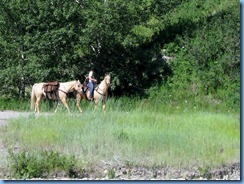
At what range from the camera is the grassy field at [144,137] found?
11492 mm

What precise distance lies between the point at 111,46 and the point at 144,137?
47.8 feet

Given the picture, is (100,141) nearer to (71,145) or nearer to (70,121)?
(71,145)

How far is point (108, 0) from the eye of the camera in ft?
84.2

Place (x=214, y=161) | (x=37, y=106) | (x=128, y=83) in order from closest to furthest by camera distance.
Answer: (x=214, y=161) → (x=37, y=106) → (x=128, y=83)

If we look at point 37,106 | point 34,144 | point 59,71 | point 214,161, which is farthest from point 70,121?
point 59,71

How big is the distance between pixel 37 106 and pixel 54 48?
3.99 m

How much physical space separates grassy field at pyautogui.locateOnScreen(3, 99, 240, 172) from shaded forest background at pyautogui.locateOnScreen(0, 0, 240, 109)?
9.06 m

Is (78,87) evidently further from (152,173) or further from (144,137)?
(152,173)

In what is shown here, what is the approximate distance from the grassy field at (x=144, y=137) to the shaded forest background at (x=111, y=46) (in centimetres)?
906

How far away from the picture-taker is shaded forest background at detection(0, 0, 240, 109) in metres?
24.8

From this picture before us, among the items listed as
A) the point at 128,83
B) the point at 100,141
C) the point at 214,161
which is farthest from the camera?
the point at 128,83

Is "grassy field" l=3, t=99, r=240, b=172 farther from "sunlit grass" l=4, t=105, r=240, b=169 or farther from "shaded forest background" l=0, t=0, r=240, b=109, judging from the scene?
"shaded forest background" l=0, t=0, r=240, b=109

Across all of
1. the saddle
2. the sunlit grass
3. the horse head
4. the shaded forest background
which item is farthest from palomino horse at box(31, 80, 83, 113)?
the sunlit grass

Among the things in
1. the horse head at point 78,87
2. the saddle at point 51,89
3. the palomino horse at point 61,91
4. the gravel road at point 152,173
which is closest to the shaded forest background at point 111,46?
the palomino horse at point 61,91
